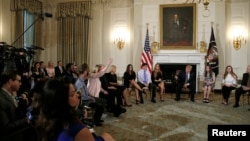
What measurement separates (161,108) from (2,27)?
6.19 m

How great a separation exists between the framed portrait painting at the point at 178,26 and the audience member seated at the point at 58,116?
8.73 meters

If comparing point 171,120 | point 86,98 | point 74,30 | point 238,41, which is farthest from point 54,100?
point 74,30

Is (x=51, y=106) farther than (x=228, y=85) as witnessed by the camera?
No

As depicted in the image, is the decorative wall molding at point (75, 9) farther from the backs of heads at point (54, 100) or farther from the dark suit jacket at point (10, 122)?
the backs of heads at point (54, 100)

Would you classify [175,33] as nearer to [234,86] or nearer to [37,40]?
[234,86]

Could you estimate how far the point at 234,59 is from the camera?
9.59m

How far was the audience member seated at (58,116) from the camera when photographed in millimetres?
1292

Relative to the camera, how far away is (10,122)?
2.48 metres

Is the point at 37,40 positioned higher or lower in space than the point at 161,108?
higher

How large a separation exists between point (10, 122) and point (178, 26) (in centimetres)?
815

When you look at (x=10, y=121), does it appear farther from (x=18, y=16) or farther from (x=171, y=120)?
(x=18, y=16)

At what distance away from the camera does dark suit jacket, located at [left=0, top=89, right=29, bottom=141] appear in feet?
7.69

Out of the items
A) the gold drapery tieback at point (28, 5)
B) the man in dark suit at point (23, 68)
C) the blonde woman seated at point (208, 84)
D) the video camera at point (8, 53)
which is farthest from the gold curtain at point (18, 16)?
the blonde woman seated at point (208, 84)

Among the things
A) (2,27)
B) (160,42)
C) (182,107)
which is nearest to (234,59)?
(160,42)
